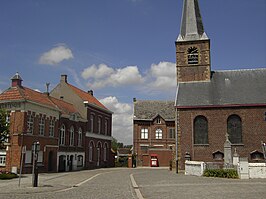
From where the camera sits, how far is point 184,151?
3062 centimetres

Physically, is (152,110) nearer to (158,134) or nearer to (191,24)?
(158,134)

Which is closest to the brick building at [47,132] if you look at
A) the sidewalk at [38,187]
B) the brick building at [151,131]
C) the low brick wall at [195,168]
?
the sidewalk at [38,187]

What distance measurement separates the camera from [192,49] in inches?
1390

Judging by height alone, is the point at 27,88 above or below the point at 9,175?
above

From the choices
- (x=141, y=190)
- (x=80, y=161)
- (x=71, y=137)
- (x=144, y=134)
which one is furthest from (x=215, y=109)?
(x=144, y=134)

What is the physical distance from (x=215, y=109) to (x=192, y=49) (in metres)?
8.19

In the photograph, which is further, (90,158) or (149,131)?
(149,131)

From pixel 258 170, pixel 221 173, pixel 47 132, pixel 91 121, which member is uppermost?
pixel 91 121

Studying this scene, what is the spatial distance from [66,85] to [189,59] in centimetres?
1610

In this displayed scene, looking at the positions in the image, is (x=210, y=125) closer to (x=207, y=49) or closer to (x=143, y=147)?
(x=207, y=49)

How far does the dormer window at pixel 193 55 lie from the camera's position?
3497 centimetres

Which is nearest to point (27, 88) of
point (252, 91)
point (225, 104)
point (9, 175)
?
point (9, 175)

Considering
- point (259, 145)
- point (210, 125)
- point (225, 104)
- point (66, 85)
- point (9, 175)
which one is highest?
point (66, 85)

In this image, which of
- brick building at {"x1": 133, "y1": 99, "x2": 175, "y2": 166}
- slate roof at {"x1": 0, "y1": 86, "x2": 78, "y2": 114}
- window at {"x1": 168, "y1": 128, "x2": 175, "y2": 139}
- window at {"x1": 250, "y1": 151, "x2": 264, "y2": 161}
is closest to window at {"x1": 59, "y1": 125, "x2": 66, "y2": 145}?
slate roof at {"x1": 0, "y1": 86, "x2": 78, "y2": 114}
